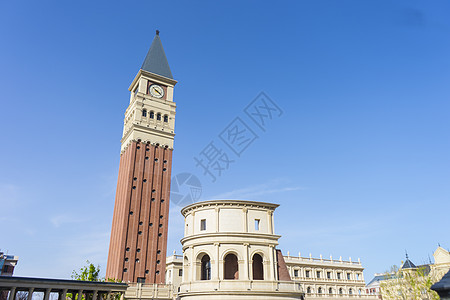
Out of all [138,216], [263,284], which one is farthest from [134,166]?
[263,284]

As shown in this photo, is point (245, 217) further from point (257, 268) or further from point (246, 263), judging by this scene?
point (257, 268)

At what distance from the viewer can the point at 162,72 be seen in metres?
67.4

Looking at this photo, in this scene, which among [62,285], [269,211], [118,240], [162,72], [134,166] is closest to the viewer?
[62,285]

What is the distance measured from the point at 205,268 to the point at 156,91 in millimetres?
38199

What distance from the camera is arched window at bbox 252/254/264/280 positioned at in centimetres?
3912

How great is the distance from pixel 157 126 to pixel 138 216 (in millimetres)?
17499

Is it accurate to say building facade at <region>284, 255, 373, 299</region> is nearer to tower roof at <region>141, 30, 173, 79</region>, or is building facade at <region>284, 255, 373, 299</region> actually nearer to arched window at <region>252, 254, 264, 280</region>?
arched window at <region>252, 254, 264, 280</region>

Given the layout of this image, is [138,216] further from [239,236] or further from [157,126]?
[239,236]

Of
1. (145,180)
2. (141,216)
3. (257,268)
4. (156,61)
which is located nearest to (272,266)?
(257,268)

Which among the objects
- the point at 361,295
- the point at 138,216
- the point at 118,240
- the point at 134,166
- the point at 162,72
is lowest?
the point at 361,295

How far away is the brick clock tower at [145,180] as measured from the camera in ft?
170

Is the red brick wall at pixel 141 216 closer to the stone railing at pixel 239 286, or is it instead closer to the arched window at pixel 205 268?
the arched window at pixel 205 268

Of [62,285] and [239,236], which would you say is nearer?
[62,285]

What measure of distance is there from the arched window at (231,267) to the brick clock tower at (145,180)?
1827 cm
